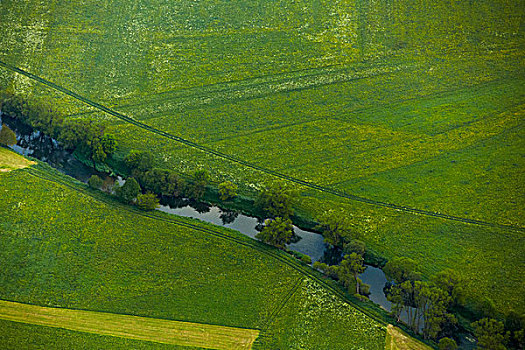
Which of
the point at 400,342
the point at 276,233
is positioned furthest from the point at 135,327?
the point at 400,342

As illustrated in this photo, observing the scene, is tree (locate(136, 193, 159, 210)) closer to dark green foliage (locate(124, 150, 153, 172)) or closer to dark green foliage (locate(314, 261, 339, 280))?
dark green foliage (locate(124, 150, 153, 172))

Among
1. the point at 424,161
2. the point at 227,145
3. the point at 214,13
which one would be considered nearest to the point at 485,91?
the point at 424,161

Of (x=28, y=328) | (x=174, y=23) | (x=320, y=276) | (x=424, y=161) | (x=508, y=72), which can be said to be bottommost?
(x=28, y=328)

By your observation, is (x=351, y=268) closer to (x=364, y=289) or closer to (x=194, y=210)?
(x=364, y=289)

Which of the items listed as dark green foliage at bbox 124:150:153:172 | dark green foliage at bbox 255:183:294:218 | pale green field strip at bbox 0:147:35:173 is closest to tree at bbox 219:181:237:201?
dark green foliage at bbox 255:183:294:218

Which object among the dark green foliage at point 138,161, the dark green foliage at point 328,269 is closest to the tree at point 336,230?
the dark green foliage at point 328,269

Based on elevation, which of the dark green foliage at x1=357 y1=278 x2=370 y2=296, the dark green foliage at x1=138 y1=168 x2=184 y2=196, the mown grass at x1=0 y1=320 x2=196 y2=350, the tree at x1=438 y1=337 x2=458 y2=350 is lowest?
the mown grass at x1=0 y1=320 x2=196 y2=350

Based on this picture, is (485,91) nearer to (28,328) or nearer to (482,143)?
(482,143)
